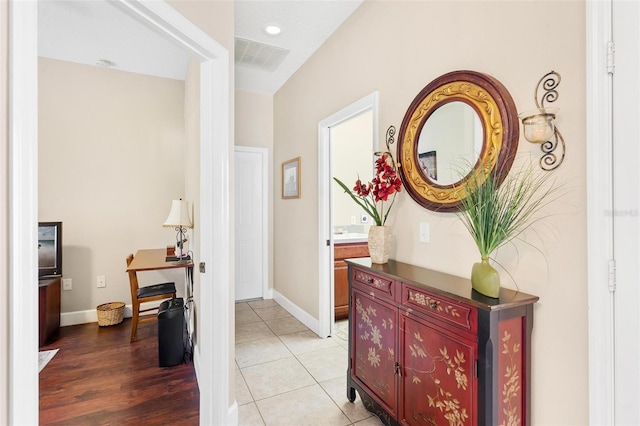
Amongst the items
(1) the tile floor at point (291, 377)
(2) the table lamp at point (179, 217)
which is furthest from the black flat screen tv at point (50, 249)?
(1) the tile floor at point (291, 377)

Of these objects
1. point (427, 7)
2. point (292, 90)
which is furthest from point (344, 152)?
point (427, 7)

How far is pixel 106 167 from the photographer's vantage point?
3.53m

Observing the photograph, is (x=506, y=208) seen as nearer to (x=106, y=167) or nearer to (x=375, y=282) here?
(x=375, y=282)

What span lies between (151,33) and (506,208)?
3.24m

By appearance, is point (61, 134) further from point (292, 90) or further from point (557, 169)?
point (557, 169)

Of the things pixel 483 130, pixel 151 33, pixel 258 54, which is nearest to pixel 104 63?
pixel 151 33

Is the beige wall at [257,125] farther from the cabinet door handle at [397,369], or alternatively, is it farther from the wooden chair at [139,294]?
the cabinet door handle at [397,369]

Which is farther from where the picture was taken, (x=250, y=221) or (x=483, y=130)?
(x=250, y=221)

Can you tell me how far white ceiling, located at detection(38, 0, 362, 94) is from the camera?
246 centimetres

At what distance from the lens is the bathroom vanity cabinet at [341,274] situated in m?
3.34

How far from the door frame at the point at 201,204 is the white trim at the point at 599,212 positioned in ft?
5.44

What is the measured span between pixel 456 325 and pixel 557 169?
0.77 meters

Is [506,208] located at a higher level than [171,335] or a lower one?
higher
